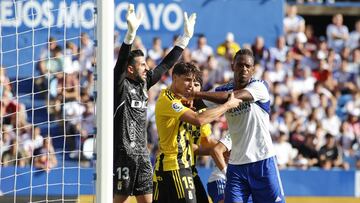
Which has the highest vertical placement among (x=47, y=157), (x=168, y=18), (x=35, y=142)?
(x=168, y=18)

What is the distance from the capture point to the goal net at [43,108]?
31.1ft

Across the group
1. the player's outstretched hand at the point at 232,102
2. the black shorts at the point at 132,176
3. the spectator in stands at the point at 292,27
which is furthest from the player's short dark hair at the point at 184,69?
the spectator in stands at the point at 292,27

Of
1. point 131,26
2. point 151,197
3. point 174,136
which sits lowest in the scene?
point 151,197

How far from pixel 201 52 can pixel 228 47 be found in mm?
700

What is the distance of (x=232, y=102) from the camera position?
9.02 meters

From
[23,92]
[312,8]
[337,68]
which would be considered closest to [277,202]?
[23,92]

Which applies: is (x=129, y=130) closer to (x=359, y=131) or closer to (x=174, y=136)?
(x=174, y=136)

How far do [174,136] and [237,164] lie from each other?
2.27 ft

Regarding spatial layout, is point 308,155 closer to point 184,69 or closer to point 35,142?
point 35,142

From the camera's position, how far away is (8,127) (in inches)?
472

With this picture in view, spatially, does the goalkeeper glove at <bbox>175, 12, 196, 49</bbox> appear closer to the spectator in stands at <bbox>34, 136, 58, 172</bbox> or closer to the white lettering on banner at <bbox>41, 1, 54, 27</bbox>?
the white lettering on banner at <bbox>41, 1, 54, 27</bbox>

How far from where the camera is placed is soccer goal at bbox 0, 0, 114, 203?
8.16 metres

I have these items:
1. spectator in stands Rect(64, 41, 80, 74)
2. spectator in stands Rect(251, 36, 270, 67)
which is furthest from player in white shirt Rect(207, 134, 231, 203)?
spectator in stands Rect(251, 36, 270, 67)

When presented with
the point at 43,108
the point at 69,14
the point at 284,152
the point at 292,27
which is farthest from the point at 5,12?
the point at 292,27
